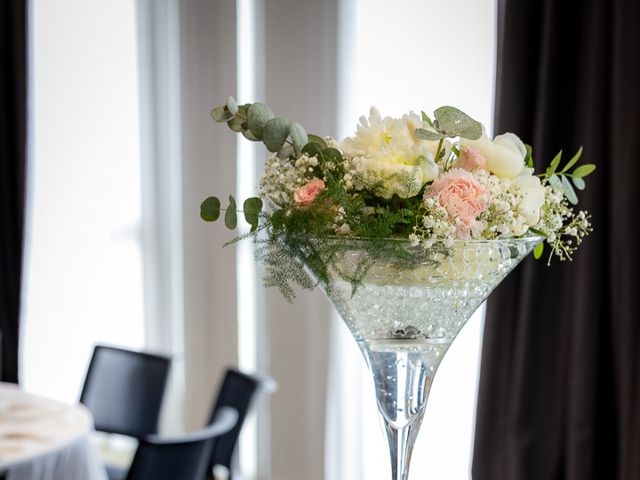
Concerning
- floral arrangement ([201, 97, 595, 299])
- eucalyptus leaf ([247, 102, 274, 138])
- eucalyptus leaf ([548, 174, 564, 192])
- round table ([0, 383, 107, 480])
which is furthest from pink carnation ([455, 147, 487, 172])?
round table ([0, 383, 107, 480])

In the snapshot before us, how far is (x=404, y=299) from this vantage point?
3.02ft

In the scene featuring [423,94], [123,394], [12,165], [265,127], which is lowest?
[123,394]

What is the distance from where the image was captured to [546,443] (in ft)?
7.91

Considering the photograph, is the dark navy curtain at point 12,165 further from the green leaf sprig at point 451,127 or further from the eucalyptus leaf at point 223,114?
the green leaf sprig at point 451,127

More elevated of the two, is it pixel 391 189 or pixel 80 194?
pixel 80 194

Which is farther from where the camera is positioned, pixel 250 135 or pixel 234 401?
pixel 234 401

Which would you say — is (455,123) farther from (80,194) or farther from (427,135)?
(80,194)

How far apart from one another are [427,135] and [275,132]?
20 cm

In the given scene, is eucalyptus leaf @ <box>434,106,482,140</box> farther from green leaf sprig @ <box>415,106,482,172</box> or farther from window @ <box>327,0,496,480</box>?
window @ <box>327,0,496,480</box>

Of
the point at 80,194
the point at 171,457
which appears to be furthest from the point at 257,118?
the point at 80,194

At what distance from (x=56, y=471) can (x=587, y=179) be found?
1.73m

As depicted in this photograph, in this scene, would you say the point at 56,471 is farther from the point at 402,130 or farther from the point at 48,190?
the point at 48,190

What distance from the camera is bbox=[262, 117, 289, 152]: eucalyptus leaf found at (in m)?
0.97

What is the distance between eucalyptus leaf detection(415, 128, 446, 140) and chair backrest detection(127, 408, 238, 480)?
1321 millimetres
